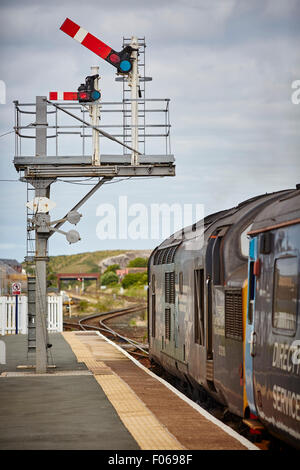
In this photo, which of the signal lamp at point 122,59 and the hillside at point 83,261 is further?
the hillside at point 83,261

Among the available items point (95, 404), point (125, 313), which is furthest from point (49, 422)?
point (125, 313)

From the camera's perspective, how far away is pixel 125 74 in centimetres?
1752

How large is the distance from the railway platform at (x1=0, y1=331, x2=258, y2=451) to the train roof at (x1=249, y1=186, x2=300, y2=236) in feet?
7.92

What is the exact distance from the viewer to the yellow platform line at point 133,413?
30.5 ft

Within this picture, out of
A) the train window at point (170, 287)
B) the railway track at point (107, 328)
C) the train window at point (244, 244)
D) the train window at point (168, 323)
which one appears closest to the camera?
the train window at point (244, 244)

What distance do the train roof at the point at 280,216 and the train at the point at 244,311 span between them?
16 mm

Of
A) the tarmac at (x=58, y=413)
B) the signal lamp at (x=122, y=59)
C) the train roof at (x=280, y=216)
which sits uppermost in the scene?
the signal lamp at (x=122, y=59)

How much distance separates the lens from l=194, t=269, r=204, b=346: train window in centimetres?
1364

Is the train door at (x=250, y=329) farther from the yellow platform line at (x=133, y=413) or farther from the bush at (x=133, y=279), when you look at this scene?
the bush at (x=133, y=279)

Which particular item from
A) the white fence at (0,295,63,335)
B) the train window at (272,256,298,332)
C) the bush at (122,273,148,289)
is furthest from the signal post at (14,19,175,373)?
the bush at (122,273,148,289)

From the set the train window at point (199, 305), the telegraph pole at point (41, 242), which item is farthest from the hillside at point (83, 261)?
the train window at point (199, 305)

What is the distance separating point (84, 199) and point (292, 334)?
33.0ft

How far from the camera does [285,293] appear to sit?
8.75 metres

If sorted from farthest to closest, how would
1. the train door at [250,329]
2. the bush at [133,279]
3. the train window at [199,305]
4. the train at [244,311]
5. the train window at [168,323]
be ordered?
the bush at [133,279] < the train window at [168,323] < the train window at [199,305] < the train door at [250,329] < the train at [244,311]
